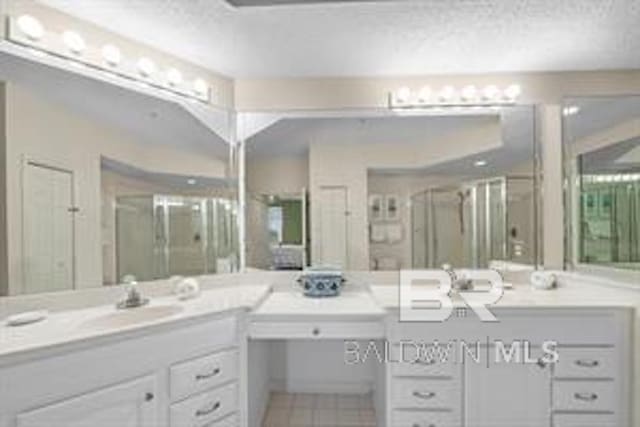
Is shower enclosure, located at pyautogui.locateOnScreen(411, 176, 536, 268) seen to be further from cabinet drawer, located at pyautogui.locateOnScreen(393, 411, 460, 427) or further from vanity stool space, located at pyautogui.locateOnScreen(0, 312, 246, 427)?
vanity stool space, located at pyautogui.locateOnScreen(0, 312, 246, 427)

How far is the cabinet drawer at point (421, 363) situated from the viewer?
1853 millimetres

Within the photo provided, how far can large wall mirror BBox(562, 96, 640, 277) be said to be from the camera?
213 cm

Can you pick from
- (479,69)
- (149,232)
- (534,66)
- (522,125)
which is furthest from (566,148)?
(149,232)

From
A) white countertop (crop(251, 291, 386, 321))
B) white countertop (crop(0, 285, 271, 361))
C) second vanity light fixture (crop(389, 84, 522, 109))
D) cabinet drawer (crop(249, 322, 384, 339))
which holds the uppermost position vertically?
second vanity light fixture (crop(389, 84, 522, 109))

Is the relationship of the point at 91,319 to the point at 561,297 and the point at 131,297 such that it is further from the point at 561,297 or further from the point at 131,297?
the point at 561,297

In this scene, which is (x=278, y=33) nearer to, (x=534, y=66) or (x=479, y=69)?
(x=479, y=69)

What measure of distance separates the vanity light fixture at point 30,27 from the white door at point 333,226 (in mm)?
1550

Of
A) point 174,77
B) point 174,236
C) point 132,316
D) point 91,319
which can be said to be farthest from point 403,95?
point 91,319

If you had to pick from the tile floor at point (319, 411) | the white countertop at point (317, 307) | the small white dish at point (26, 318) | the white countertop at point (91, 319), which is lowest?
the tile floor at point (319, 411)

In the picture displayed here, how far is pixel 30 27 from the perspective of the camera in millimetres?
1689

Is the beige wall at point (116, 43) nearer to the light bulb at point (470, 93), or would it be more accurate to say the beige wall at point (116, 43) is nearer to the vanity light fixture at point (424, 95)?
the vanity light fixture at point (424, 95)

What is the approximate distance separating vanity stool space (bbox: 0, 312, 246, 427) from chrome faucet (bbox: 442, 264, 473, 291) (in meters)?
1.23

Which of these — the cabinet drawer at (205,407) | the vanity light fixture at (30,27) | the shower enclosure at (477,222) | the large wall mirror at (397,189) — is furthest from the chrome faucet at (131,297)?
the shower enclosure at (477,222)

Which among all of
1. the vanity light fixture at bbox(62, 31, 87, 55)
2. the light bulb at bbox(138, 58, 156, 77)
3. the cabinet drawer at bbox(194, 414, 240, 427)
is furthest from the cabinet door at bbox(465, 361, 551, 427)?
the vanity light fixture at bbox(62, 31, 87, 55)
